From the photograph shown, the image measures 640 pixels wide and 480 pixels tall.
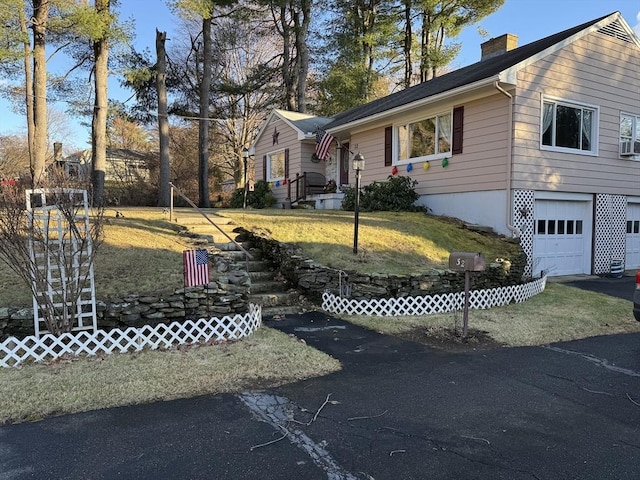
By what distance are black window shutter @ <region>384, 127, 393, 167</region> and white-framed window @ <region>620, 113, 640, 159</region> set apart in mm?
6513

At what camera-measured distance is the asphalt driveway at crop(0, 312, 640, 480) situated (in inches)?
118

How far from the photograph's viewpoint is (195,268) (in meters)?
6.20

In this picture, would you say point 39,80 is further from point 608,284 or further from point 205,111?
point 608,284

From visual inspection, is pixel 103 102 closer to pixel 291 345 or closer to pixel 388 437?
pixel 291 345

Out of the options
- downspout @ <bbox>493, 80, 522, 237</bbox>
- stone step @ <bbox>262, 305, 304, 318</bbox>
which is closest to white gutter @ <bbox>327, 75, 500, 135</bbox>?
downspout @ <bbox>493, 80, 522, 237</bbox>

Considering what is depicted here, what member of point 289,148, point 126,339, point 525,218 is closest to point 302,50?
point 289,148

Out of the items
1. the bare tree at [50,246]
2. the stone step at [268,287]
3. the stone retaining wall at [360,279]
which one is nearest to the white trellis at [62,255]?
the bare tree at [50,246]

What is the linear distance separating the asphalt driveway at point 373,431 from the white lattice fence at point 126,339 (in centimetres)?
163

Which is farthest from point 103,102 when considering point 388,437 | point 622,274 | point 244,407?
point 622,274

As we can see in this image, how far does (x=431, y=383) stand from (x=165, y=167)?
55.0ft

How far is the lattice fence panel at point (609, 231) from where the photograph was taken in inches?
510

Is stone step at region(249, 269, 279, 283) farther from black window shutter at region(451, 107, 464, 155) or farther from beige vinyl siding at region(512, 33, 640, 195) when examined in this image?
black window shutter at region(451, 107, 464, 155)

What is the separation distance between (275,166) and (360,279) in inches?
558

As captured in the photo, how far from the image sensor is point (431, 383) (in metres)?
4.62
